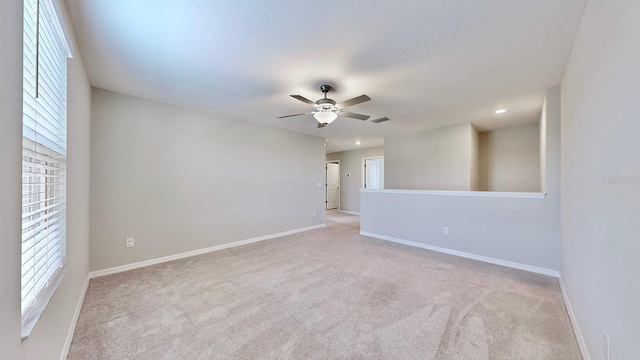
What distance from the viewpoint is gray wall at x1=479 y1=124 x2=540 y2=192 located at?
4.72 metres

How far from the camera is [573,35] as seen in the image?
189 centimetres

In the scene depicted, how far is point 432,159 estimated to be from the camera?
516cm

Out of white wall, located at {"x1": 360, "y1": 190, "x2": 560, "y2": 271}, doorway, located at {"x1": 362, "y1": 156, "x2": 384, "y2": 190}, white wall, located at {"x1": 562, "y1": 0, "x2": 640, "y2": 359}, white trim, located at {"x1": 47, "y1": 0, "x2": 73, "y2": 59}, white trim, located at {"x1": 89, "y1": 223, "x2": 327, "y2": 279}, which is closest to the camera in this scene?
white wall, located at {"x1": 562, "y1": 0, "x2": 640, "y2": 359}

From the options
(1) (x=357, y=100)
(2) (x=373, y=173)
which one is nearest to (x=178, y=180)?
(1) (x=357, y=100)

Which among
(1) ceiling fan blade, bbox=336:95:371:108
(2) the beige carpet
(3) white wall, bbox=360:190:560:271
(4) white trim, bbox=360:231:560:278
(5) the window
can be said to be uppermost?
(1) ceiling fan blade, bbox=336:95:371:108

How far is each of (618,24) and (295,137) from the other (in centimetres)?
468

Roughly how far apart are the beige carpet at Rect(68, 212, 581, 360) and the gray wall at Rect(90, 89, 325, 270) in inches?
20.0

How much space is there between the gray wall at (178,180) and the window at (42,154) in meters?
1.58

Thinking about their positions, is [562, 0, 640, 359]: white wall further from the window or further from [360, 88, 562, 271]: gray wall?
the window

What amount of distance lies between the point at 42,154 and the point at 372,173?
7.74m

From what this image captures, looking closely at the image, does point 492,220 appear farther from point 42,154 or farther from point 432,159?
point 42,154

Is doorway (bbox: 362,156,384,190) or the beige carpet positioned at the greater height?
doorway (bbox: 362,156,384,190)

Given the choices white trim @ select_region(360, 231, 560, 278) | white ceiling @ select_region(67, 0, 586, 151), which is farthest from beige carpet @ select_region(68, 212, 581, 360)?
white ceiling @ select_region(67, 0, 586, 151)

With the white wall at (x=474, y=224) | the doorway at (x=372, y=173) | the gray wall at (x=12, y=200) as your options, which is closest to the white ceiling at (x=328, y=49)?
the gray wall at (x=12, y=200)
